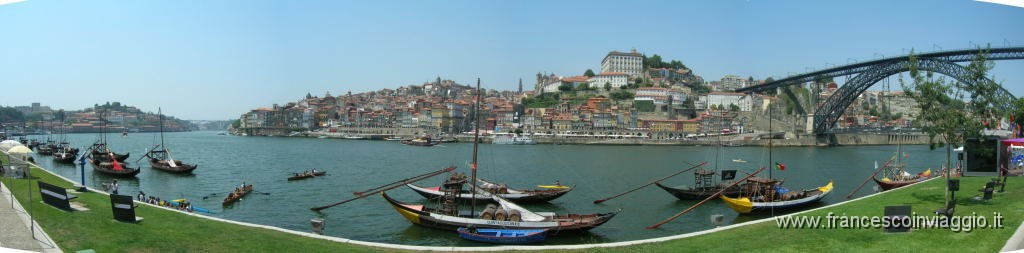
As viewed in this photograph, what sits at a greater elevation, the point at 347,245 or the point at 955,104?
the point at 955,104

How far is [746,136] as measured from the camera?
72625 mm

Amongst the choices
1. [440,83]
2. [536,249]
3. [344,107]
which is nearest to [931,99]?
[536,249]

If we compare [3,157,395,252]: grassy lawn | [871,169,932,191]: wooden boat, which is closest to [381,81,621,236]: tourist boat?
[3,157,395,252]: grassy lawn

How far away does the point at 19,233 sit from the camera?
26.7 feet

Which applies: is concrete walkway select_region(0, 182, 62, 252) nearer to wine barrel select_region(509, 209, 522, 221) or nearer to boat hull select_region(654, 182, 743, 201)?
wine barrel select_region(509, 209, 522, 221)

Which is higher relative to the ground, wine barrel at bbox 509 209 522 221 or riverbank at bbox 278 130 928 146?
riverbank at bbox 278 130 928 146

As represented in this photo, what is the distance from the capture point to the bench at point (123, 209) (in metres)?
9.50

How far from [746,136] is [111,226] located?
72658 millimetres

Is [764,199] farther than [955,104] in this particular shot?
Yes

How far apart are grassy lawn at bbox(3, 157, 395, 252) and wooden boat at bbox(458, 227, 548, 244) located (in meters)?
3.56

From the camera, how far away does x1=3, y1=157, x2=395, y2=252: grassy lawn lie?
822 cm

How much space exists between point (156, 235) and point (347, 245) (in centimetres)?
284

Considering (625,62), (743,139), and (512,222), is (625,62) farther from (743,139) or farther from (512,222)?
(512,222)

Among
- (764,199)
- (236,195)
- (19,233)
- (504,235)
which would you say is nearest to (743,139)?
(764,199)
